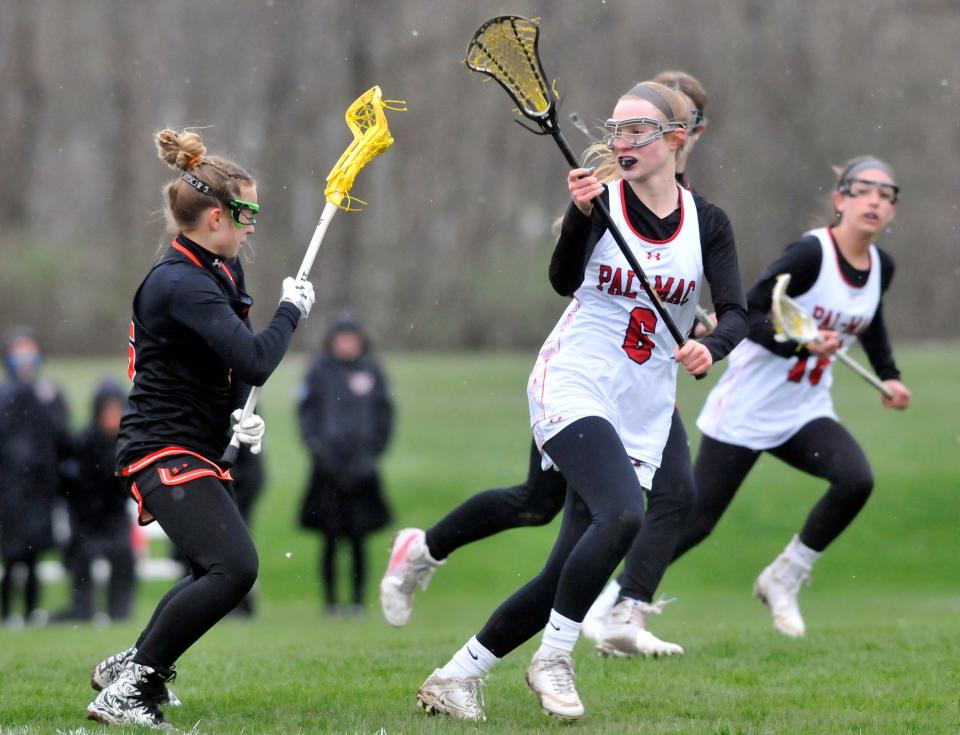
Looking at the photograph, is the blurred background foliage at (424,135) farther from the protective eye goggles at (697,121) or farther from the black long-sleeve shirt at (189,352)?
the black long-sleeve shirt at (189,352)

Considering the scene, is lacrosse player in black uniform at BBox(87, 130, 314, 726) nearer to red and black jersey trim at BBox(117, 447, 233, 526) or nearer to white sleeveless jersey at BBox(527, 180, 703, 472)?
red and black jersey trim at BBox(117, 447, 233, 526)

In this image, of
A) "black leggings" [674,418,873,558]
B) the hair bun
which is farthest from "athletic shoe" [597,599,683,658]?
the hair bun

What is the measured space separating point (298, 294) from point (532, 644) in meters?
3.03

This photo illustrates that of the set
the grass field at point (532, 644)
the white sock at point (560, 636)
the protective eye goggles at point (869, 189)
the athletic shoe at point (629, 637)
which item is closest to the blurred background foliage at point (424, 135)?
the grass field at point (532, 644)

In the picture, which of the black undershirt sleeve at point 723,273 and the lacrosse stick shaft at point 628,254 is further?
the black undershirt sleeve at point 723,273

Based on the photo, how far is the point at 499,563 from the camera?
16.3m

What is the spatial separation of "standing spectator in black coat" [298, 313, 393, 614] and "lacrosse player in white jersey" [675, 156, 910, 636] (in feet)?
16.4

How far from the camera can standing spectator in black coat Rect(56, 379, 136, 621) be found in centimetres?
1204

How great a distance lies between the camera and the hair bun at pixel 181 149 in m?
5.39

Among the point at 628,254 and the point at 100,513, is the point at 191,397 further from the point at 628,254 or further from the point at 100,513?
the point at 100,513

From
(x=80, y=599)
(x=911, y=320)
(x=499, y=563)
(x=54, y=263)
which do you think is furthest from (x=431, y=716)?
(x=54, y=263)

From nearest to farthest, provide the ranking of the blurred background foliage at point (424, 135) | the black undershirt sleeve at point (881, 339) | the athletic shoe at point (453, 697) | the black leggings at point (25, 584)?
1. the athletic shoe at point (453, 697)
2. the black undershirt sleeve at point (881, 339)
3. the black leggings at point (25, 584)
4. the blurred background foliage at point (424, 135)

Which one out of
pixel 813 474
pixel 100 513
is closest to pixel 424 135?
pixel 100 513

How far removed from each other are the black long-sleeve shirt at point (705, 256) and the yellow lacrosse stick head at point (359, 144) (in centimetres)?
92
